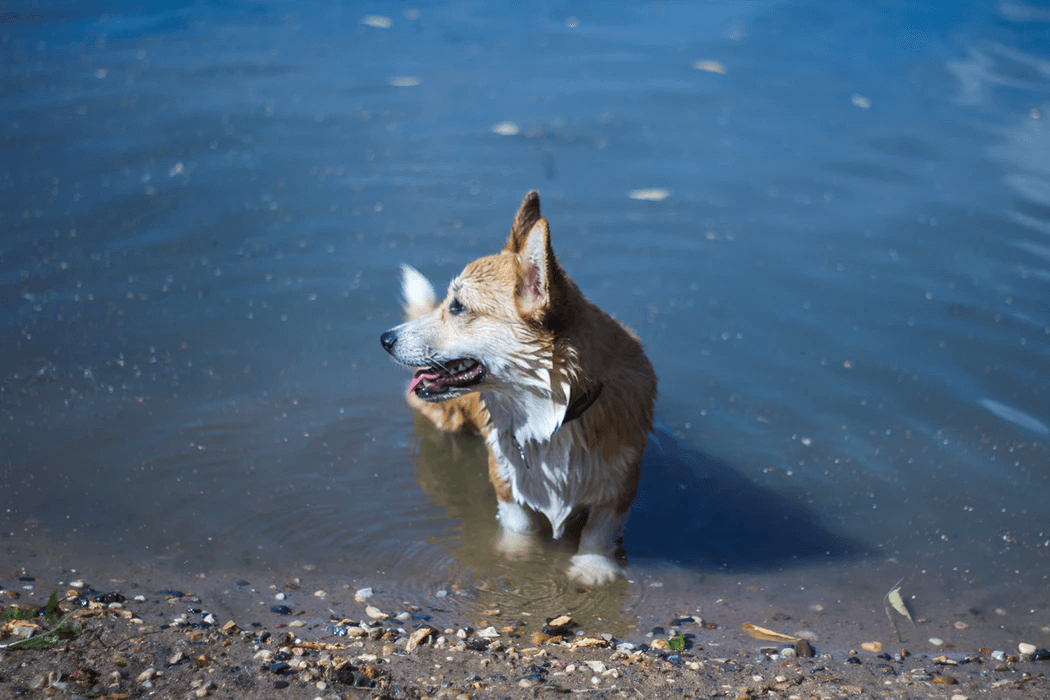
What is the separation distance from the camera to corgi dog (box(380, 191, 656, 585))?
3.74 meters

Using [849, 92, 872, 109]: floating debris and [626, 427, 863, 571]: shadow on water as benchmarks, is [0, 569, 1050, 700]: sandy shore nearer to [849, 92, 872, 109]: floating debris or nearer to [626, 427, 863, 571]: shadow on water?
[626, 427, 863, 571]: shadow on water

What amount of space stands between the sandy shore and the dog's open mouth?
987mm

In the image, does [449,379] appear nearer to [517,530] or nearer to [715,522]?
[517,530]

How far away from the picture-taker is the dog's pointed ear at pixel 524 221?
13.1 feet

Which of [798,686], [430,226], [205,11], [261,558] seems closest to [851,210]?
[430,226]

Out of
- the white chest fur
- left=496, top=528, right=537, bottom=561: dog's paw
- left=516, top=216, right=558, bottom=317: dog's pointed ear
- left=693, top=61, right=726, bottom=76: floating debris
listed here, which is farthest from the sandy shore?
left=693, top=61, right=726, bottom=76: floating debris

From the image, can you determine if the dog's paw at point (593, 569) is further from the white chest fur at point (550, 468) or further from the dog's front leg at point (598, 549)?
the white chest fur at point (550, 468)

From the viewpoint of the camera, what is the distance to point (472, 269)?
4.02 m

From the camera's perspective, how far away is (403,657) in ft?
11.2

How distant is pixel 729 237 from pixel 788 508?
3.05 metres

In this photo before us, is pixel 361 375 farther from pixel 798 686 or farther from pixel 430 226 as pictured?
pixel 798 686

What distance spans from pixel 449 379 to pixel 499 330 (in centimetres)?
37

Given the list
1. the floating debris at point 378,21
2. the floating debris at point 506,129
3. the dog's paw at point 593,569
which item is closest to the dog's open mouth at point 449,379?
the dog's paw at point 593,569

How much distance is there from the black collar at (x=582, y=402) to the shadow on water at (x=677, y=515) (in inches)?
35.6
